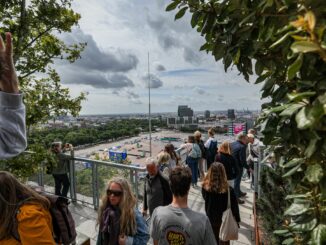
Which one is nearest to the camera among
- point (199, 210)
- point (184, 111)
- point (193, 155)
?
point (199, 210)

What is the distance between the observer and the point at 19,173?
16.5 ft

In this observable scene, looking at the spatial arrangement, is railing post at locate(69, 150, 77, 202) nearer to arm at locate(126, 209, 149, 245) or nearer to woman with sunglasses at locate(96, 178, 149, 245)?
woman with sunglasses at locate(96, 178, 149, 245)

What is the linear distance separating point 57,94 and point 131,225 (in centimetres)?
360

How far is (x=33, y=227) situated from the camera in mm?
2168

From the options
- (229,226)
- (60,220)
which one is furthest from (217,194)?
(60,220)

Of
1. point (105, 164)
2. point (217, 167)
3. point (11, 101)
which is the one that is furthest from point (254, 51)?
point (105, 164)

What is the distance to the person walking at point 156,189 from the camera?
15.7 ft

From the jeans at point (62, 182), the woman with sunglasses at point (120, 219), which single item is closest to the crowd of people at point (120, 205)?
the woman with sunglasses at point (120, 219)

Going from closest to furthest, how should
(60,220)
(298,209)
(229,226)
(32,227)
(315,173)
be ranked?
(315,173), (298,209), (32,227), (60,220), (229,226)

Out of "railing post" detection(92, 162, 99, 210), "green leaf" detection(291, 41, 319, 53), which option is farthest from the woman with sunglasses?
"railing post" detection(92, 162, 99, 210)

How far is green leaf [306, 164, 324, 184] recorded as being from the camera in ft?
2.73

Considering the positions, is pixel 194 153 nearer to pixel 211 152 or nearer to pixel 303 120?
pixel 211 152

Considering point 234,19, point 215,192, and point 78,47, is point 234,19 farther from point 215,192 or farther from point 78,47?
point 78,47

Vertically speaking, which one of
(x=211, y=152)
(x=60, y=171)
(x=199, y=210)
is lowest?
(x=199, y=210)
